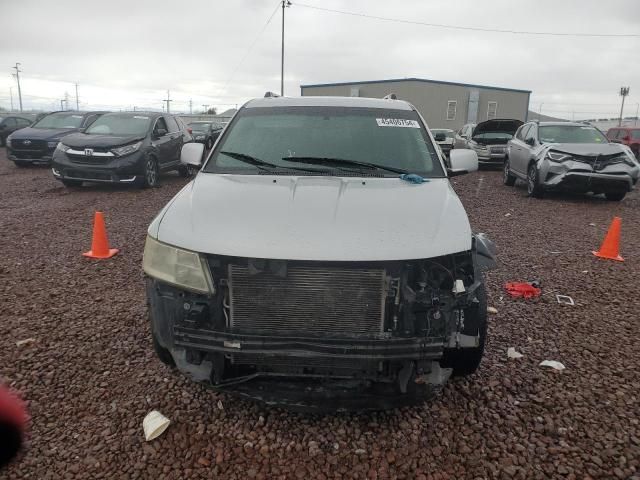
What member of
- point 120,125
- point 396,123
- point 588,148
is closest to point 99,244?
point 396,123

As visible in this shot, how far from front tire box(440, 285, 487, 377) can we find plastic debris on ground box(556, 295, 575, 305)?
2186mm

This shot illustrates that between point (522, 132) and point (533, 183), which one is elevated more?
point (522, 132)

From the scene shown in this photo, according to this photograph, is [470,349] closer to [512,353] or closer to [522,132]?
[512,353]

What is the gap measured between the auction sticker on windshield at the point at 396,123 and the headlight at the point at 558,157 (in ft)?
22.5

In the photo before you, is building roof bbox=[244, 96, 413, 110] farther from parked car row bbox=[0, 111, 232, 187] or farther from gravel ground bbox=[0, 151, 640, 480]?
parked car row bbox=[0, 111, 232, 187]

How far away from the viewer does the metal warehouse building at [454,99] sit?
38281 mm

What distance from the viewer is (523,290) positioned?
465cm

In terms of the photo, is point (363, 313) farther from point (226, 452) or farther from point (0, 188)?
point (0, 188)

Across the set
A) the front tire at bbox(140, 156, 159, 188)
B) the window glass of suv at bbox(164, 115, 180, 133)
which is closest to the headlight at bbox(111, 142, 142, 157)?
the front tire at bbox(140, 156, 159, 188)

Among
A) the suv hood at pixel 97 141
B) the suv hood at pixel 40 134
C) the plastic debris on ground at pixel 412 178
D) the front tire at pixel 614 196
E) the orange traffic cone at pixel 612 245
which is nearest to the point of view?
the plastic debris on ground at pixel 412 178

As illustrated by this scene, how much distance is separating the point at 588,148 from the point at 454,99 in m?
30.7

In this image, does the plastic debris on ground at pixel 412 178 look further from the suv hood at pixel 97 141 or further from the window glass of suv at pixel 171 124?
the window glass of suv at pixel 171 124

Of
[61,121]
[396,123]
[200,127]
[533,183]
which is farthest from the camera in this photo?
[200,127]

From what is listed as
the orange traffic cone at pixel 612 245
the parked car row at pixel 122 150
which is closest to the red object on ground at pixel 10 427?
the orange traffic cone at pixel 612 245
